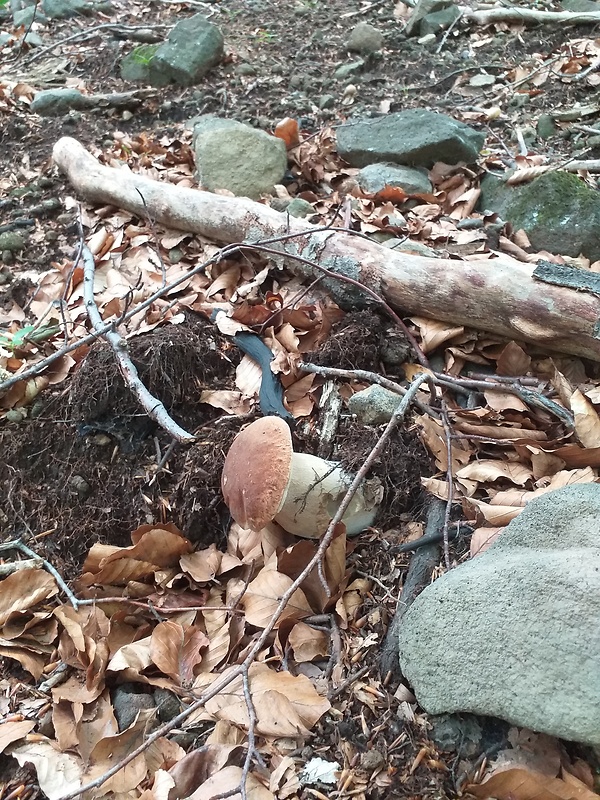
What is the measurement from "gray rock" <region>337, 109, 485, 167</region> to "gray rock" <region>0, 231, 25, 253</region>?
227cm

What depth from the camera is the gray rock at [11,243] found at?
3889mm

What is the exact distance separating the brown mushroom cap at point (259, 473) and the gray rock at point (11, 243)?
274 cm

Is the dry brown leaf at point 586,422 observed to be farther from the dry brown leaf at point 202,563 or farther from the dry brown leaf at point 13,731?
the dry brown leaf at point 13,731

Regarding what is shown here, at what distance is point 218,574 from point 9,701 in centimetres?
79

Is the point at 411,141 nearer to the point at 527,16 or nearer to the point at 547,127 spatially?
the point at 547,127

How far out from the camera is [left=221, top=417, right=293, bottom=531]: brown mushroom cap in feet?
6.12

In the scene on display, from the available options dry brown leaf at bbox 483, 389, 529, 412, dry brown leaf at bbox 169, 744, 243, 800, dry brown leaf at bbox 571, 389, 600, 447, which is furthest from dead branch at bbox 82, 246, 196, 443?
dry brown leaf at bbox 571, 389, 600, 447

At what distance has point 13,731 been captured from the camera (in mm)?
1883

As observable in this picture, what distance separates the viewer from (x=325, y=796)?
1531 mm

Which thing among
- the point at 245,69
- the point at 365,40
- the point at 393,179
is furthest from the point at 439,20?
the point at 393,179

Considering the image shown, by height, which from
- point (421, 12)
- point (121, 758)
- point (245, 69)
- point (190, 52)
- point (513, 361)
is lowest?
point (121, 758)

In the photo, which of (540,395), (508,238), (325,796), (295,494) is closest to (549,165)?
(508,238)

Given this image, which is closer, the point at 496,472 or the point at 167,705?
the point at 167,705

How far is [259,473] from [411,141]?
3.02m
